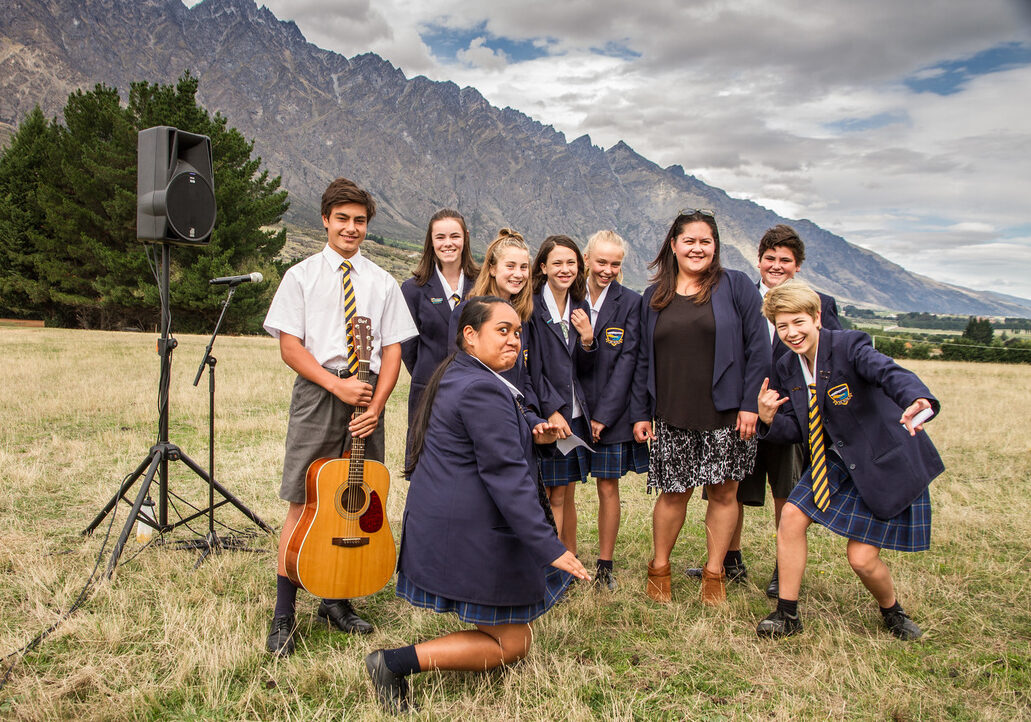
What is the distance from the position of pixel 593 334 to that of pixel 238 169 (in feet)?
115

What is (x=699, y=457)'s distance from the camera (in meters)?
4.18

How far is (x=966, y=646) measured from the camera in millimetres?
3727

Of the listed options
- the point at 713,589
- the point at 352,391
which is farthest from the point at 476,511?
the point at 713,589

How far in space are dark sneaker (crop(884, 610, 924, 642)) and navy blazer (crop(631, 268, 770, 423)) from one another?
1464 mm

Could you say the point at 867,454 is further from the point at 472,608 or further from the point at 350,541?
the point at 350,541

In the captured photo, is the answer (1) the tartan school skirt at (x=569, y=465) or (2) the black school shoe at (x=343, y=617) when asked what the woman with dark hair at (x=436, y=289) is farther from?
(2) the black school shoe at (x=343, y=617)

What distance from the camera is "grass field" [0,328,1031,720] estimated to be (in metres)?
3.00

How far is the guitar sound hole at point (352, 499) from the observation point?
3574 millimetres

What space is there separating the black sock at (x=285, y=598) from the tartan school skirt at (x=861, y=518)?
2.97m

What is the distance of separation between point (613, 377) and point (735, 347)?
0.81m

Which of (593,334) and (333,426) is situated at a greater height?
(593,334)

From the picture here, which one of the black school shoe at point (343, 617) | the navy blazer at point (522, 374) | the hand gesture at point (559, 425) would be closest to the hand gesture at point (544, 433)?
the hand gesture at point (559, 425)

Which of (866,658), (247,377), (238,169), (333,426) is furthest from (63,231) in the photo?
(866,658)

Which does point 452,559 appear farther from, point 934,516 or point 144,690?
point 934,516
